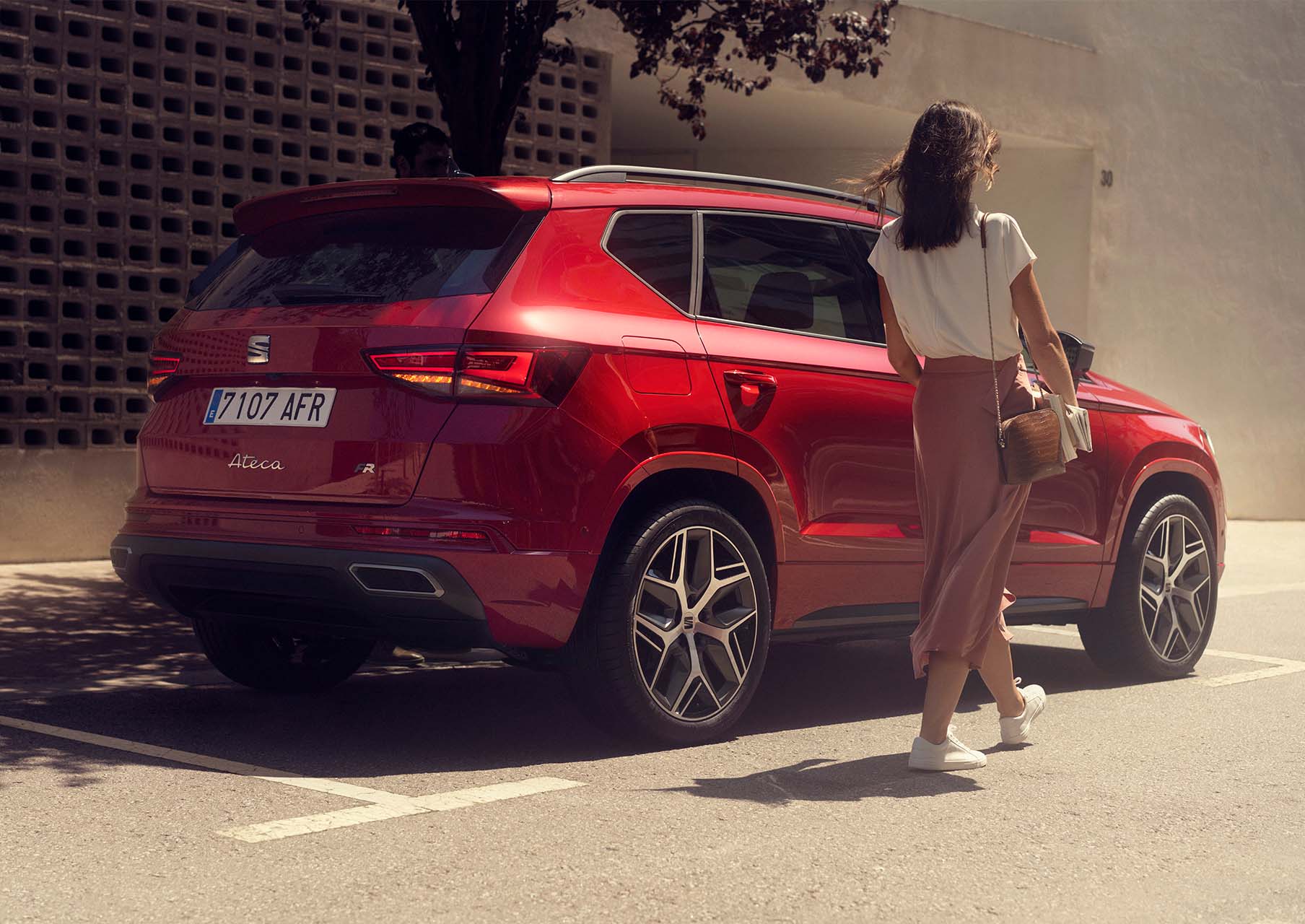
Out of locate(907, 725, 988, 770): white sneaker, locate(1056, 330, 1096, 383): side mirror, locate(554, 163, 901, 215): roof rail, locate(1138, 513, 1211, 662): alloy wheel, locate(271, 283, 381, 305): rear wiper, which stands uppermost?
locate(554, 163, 901, 215): roof rail

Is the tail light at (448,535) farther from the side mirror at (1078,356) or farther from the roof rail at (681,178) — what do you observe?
the side mirror at (1078,356)

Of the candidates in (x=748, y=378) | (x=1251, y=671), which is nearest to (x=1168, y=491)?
(x=1251, y=671)

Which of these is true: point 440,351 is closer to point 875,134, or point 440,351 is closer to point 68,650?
point 68,650

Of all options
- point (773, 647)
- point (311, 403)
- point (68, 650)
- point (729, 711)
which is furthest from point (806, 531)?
point (68, 650)

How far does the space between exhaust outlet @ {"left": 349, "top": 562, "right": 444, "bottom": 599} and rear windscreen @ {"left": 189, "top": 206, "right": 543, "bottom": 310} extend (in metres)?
0.82

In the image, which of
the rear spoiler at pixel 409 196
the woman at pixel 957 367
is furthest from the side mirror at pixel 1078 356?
the rear spoiler at pixel 409 196

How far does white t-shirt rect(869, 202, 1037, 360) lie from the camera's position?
5.11m

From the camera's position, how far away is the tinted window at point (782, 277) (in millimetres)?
5688

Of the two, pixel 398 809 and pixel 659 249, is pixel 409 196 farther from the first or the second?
pixel 398 809

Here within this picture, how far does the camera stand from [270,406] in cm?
518

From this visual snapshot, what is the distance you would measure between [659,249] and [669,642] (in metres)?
1.28

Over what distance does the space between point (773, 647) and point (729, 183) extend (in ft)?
9.93

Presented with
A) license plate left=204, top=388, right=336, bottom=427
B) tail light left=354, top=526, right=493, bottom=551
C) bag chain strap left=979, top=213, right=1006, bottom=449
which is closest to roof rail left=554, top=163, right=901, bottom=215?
bag chain strap left=979, top=213, right=1006, bottom=449

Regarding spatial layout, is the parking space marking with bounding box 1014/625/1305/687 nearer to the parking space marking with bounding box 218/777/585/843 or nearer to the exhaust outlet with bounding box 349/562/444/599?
the parking space marking with bounding box 218/777/585/843
